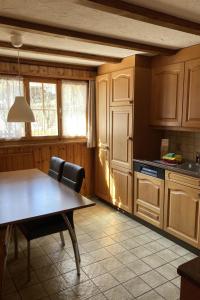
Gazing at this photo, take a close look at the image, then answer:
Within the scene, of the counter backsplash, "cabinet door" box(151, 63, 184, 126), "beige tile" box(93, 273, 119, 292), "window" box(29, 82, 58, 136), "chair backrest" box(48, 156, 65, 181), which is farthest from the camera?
"window" box(29, 82, 58, 136)

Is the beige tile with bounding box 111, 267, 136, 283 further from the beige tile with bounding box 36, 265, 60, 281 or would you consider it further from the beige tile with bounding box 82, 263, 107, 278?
the beige tile with bounding box 36, 265, 60, 281

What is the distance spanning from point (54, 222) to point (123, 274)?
79 cm

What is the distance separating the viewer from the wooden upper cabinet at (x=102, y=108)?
12.1 feet

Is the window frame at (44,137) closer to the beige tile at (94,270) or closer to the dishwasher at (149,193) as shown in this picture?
the dishwasher at (149,193)

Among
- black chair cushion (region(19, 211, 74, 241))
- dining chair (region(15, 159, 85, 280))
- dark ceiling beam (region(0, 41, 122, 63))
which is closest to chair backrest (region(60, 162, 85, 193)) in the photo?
dining chair (region(15, 159, 85, 280))

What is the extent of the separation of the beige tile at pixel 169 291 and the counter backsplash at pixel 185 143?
1.58 meters

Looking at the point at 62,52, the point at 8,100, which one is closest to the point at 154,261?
the point at 62,52

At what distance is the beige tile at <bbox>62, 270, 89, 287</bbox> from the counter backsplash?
6.29 ft

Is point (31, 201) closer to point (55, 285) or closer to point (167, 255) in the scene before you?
point (55, 285)

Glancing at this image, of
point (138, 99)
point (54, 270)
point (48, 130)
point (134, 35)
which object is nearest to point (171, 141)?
point (138, 99)

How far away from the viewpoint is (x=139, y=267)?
235 centimetres

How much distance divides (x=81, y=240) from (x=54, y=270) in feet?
1.98

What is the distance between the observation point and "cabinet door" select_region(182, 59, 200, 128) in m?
2.66

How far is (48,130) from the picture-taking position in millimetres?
3811
